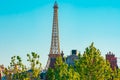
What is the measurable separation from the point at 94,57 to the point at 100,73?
2245mm

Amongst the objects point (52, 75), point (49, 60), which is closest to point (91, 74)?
point (52, 75)

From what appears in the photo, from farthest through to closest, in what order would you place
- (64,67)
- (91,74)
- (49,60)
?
(49,60) → (64,67) → (91,74)

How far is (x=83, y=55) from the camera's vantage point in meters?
50.3

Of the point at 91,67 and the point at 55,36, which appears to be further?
the point at 55,36

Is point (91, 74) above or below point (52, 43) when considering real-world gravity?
below

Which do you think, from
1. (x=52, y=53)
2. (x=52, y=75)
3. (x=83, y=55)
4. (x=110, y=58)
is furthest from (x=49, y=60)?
(x=83, y=55)

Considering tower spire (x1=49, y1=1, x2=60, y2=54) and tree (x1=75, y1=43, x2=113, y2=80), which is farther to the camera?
→ tower spire (x1=49, y1=1, x2=60, y2=54)

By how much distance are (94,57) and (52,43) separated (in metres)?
64.1

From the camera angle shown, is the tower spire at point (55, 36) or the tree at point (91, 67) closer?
the tree at point (91, 67)

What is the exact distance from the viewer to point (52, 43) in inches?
4488

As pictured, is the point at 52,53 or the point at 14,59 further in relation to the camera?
the point at 52,53

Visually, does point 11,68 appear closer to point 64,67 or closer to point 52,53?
point 64,67

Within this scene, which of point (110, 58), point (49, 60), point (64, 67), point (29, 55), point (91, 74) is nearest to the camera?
point (29, 55)

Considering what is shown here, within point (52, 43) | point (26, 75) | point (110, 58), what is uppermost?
point (52, 43)
